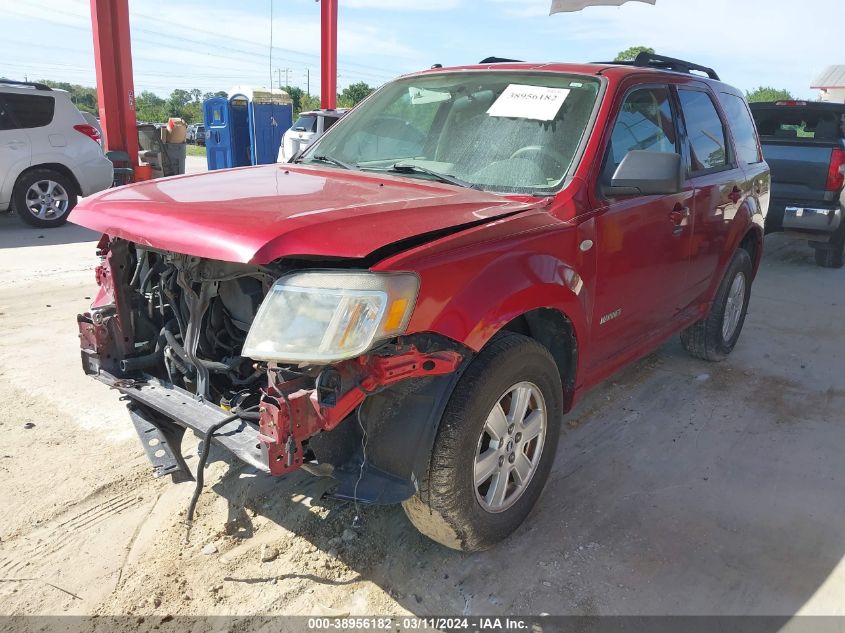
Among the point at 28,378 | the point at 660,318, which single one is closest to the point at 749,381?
the point at 660,318

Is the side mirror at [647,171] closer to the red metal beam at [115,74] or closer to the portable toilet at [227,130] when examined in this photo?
the red metal beam at [115,74]

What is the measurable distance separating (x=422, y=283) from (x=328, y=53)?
17713 mm

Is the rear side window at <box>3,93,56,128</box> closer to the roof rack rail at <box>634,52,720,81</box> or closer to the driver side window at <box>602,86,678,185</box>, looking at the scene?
the roof rack rail at <box>634,52,720,81</box>

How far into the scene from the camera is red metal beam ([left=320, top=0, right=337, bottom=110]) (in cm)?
1784

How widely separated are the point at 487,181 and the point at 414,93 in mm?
1042

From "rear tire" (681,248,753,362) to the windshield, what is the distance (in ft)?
6.84

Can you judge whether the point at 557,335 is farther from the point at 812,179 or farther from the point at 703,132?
the point at 812,179

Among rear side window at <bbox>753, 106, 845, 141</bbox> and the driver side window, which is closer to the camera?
the driver side window

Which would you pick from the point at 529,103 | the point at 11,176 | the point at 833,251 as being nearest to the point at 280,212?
the point at 529,103

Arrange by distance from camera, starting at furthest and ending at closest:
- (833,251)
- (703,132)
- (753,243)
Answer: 1. (833,251)
2. (753,243)
3. (703,132)

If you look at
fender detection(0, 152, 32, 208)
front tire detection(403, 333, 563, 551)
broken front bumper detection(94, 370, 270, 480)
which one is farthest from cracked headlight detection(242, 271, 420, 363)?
fender detection(0, 152, 32, 208)

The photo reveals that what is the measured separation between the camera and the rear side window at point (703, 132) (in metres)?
3.96

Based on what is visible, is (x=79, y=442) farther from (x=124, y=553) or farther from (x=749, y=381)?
(x=749, y=381)

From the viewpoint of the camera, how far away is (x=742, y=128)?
190 inches
